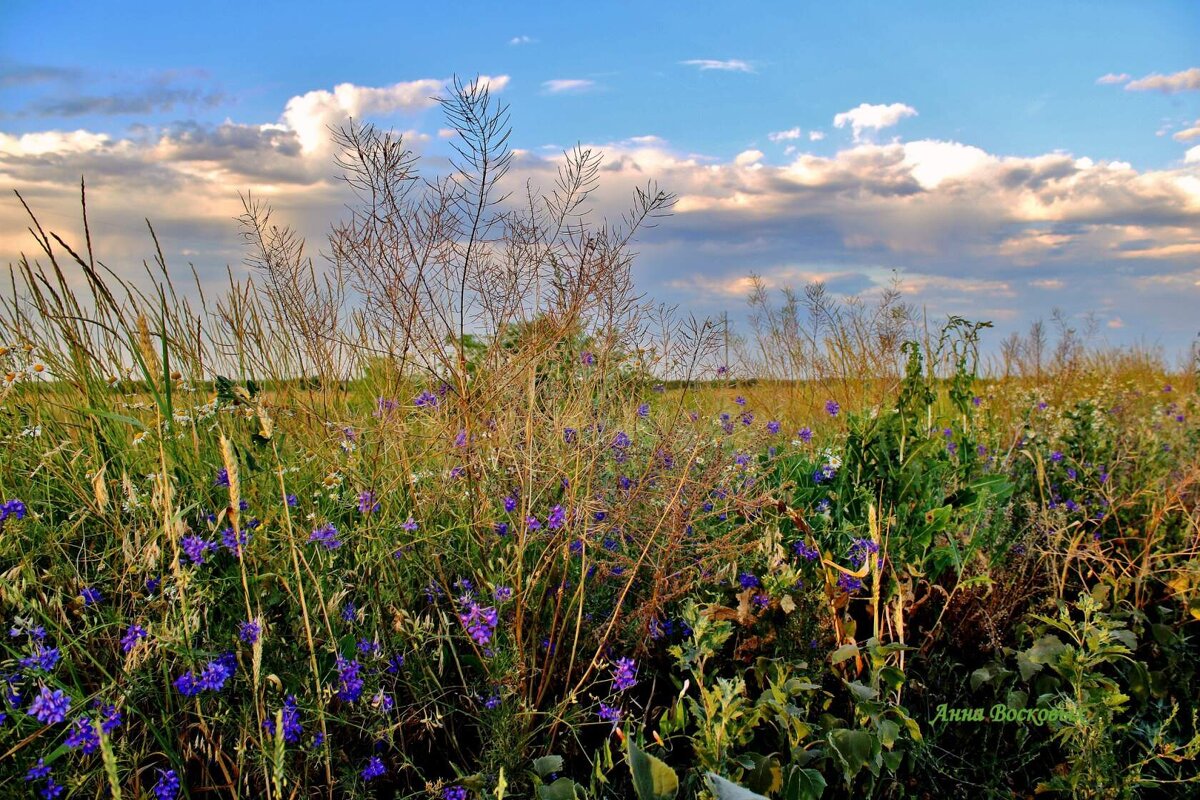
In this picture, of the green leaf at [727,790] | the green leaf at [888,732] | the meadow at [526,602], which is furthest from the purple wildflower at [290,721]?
the green leaf at [888,732]

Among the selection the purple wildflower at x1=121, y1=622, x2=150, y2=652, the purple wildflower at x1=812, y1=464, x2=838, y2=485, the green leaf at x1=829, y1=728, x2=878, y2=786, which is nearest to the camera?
the purple wildflower at x1=121, y1=622, x2=150, y2=652

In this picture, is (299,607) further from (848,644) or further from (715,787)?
(848,644)

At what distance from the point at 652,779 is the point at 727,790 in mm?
193

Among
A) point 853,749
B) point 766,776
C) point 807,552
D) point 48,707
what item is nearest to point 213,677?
point 48,707

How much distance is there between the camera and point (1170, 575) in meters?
3.33

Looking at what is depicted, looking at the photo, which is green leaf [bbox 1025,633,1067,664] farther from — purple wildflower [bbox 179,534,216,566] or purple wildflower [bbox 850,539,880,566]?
purple wildflower [bbox 179,534,216,566]

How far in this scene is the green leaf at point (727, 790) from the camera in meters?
1.53

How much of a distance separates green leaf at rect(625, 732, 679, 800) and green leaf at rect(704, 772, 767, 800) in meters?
0.11

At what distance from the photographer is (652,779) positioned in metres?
1.70

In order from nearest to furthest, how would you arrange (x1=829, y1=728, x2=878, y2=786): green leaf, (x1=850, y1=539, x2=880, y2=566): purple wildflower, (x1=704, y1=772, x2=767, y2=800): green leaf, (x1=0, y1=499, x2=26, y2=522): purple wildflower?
(x1=704, y1=772, x2=767, y2=800): green leaf, (x1=829, y1=728, x2=878, y2=786): green leaf, (x1=0, y1=499, x2=26, y2=522): purple wildflower, (x1=850, y1=539, x2=880, y2=566): purple wildflower

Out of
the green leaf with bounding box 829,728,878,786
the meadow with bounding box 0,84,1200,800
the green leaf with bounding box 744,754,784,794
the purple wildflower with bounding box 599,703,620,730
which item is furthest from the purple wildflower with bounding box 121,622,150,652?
the green leaf with bounding box 829,728,878,786

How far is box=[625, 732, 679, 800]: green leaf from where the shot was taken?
1693mm

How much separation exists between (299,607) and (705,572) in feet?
3.55

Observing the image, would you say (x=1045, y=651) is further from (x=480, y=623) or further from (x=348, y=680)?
(x=348, y=680)
